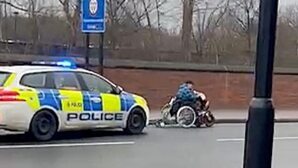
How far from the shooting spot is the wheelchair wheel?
18406 mm

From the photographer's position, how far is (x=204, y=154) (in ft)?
41.5

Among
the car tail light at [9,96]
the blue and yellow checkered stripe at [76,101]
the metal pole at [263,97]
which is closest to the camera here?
the metal pole at [263,97]

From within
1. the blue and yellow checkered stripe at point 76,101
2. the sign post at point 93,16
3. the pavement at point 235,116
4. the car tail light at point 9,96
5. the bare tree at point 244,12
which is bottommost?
the pavement at point 235,116

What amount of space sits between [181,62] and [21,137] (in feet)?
42.9

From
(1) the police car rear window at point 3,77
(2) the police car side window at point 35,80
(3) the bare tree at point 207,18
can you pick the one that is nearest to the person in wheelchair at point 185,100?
(2) the police car side window at point 35,80

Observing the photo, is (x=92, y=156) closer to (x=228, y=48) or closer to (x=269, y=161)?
(x=269, y=161)

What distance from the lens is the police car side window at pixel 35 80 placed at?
13.7m

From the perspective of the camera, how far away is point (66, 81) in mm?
14453

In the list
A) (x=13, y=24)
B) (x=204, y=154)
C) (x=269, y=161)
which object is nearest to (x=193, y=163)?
(x=204, y=154)

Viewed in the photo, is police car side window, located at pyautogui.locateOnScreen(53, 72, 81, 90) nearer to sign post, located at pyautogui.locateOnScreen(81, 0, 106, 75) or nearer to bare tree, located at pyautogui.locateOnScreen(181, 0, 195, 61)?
sign post, located at pyautogui.locateOnScreen(81, 0, 106, 75)

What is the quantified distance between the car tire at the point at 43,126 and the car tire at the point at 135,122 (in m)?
2.21

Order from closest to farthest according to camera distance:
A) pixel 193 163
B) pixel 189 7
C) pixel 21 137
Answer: pixel 193 163, pixel 21 137, pixel 189 7

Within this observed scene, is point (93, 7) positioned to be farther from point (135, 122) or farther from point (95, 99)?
point (95, 99)

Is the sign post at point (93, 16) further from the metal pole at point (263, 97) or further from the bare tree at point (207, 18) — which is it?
the metal pole at point (263, 97)
